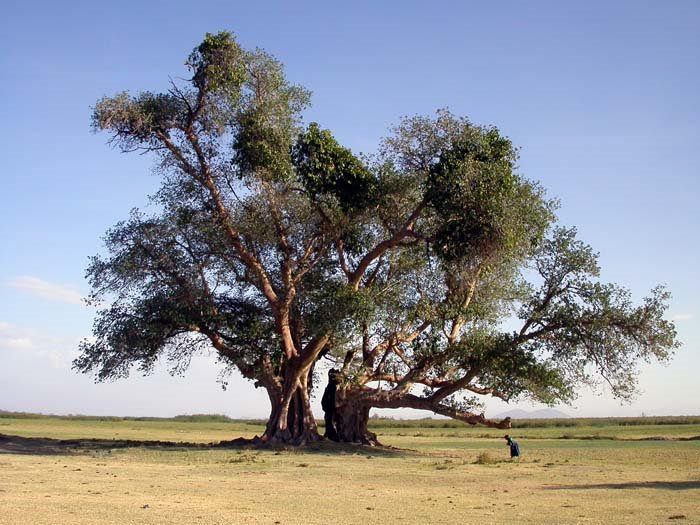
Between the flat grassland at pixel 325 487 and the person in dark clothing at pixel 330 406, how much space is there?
14.6 ft

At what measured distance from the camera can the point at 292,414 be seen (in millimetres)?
41000

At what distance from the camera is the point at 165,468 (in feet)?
94.1

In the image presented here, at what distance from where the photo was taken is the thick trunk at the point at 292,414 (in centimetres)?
3972

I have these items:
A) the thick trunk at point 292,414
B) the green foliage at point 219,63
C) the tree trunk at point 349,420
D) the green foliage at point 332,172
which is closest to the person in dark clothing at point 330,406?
the tree trunk at point 349,420

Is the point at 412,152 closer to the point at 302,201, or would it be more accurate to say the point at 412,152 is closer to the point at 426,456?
the point at 302,201

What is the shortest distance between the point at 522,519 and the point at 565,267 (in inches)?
948

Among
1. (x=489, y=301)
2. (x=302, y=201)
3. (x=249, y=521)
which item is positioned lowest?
(x=249, y=521)

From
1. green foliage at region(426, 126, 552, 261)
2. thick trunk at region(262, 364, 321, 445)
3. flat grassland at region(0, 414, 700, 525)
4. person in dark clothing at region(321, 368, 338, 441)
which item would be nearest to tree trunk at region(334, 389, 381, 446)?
person in dark clothing at region(321, 368, 338, 441)

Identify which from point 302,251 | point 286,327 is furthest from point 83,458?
point 302,251

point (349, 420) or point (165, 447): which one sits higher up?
point (349, 420)

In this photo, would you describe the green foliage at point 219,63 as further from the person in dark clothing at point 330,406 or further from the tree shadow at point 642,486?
the tree shadow at point 642,486

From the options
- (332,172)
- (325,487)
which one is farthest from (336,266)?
(325,487)

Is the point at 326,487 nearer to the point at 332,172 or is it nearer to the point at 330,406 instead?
the point at 332,172

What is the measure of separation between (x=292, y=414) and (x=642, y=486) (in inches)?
813
